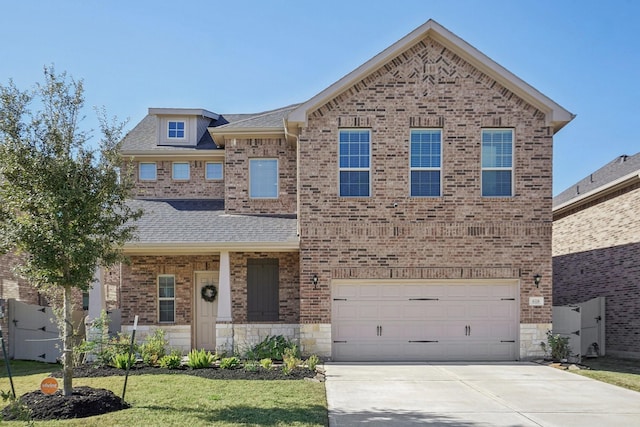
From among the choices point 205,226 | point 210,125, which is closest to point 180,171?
point 210,125

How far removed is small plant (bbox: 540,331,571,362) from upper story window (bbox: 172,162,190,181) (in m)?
11.7

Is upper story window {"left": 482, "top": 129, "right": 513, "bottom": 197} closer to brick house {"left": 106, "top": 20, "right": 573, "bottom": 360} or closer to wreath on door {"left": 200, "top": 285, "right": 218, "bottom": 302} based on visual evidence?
brick house {"left": 106, "top": 20, "right": 573, "bottom": 360}

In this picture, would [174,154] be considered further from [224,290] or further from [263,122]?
[224,290]

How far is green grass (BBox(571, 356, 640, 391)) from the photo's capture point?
11994 millimetres

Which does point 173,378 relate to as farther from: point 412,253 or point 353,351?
point 412,253

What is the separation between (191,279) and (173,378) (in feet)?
15.9

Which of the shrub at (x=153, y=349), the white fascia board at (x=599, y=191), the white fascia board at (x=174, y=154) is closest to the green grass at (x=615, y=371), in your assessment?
the white fascia board at (x=599, y=191)

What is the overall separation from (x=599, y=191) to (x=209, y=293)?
12.9m

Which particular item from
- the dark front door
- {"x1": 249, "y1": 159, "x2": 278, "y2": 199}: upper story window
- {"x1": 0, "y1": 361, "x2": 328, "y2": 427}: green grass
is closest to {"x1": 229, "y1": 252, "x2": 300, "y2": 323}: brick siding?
the dark front door

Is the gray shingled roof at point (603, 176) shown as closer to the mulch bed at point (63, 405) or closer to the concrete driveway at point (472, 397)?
the concrete driveway at point (472, 397)

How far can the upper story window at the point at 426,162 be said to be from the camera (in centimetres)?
1477

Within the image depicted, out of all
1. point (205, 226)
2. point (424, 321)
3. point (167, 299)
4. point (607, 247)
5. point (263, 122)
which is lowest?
point (424, 321)

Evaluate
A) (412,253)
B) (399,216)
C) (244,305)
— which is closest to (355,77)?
(399,216)

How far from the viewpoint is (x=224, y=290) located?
14773 mm
